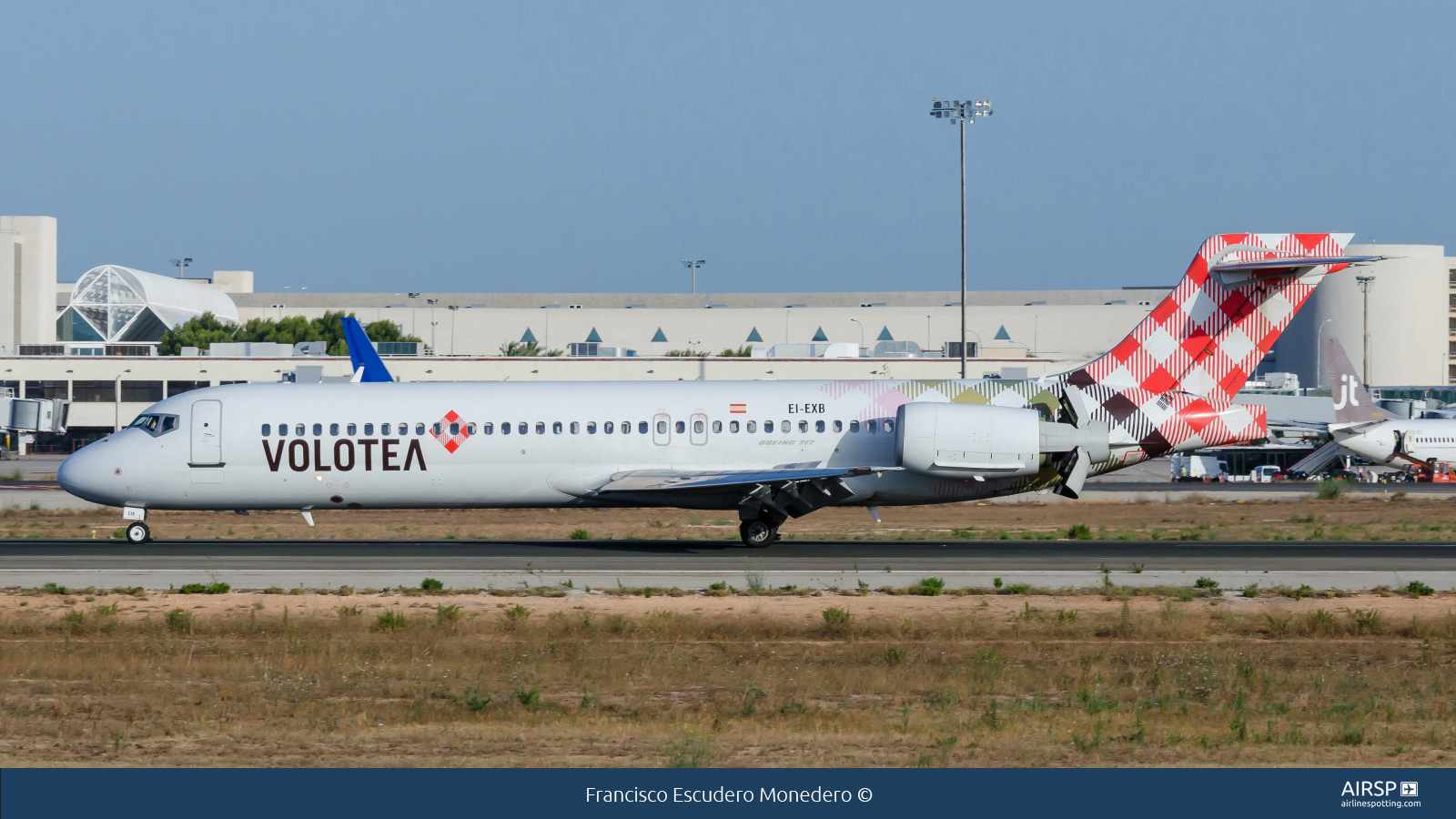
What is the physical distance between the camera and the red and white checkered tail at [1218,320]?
31.8 m

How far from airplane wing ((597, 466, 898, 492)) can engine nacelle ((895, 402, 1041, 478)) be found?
880mm

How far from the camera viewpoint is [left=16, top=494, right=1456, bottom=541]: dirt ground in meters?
35.8

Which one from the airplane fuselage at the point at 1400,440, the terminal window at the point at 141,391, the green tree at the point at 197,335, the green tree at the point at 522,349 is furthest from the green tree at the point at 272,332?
the airplane fuselage at the point at 1400,440

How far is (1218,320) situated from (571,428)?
14843mm

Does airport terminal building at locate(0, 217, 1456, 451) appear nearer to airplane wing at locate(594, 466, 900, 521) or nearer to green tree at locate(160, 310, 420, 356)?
green tree at locate(160, 310, 420, 356)

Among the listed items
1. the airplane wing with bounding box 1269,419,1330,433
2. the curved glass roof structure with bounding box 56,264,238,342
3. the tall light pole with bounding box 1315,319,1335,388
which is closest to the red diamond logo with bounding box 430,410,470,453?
the airplane wing with bounding box 1269,419,1330,433

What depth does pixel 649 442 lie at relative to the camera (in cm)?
3047

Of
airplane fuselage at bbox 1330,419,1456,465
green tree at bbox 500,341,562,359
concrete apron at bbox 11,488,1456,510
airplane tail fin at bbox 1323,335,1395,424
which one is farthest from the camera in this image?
green tree at bbox 500,341,562,359

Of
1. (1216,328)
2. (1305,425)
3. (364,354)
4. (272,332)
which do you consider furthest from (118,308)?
(1216,328)

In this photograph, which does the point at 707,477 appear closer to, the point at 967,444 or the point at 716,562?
the point at 716,562
